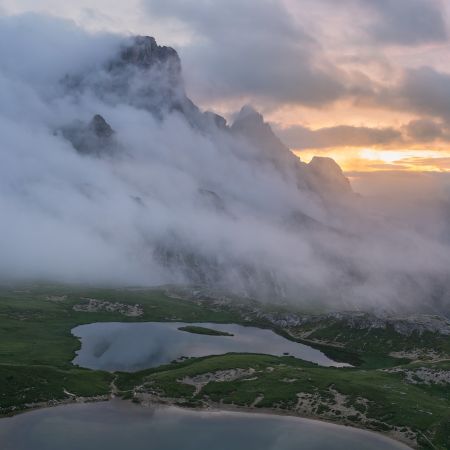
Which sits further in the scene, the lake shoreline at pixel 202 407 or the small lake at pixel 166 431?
the lake shoreline at pixel 202 407

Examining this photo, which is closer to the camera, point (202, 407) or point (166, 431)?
point (166, 431)

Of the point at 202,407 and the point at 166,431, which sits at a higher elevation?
the point at 166,431

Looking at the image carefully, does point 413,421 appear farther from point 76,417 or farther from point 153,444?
point 76,417

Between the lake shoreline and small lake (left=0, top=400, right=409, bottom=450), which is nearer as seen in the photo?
small lake (left=0, top=400, right=409, bottom=450)

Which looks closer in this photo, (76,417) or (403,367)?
(76,417)

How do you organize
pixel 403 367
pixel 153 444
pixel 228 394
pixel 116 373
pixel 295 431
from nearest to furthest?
pixel 153 444, pixel 295 431, pixel 228 394, pixel 116 373, pixel 403 367

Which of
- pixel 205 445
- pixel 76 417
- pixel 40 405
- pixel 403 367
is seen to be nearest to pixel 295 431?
pixel 205 445

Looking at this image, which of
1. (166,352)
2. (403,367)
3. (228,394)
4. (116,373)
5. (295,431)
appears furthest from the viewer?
(166,352)
